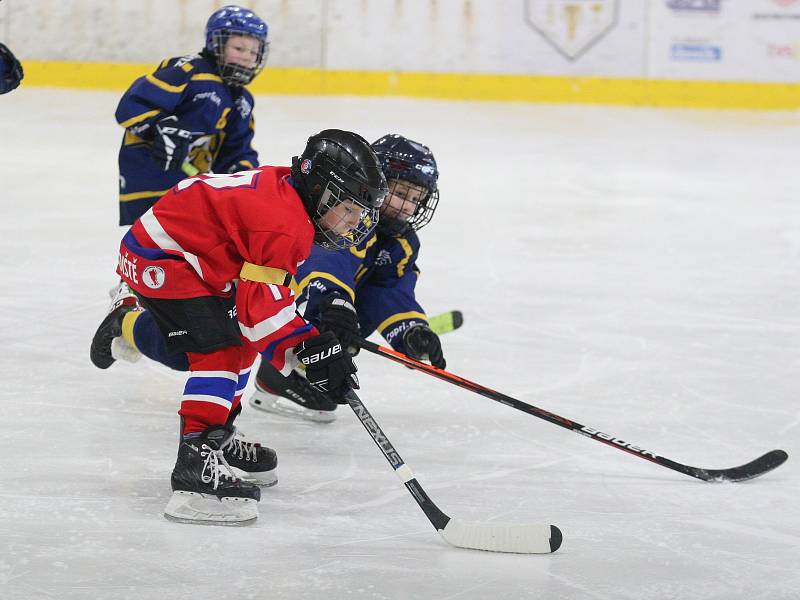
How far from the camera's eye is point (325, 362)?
224 centimetres

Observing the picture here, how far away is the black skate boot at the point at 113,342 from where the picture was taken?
2.89 meters

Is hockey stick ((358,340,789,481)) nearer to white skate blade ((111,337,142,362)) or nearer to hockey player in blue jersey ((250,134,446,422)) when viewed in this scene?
hockey player in blue jersey ((250,134,446,422))

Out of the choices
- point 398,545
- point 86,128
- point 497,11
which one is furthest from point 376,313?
point 497,11

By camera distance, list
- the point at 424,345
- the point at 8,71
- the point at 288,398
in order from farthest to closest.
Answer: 1. the point at 8,71
2. the point at 288,398
3. the point at 424,345

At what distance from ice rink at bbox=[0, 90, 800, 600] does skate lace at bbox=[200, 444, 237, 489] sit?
101 millimetres

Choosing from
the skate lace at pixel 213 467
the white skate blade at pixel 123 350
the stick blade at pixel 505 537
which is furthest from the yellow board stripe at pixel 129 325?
the stick blade at pixel 505 537

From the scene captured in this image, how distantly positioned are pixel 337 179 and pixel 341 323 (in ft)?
1.40

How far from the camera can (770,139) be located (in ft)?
26.5

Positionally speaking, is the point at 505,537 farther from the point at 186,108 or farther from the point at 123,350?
the point at 186,108

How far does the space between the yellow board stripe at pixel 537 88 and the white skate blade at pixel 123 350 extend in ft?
22.1

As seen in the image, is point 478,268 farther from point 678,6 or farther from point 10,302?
point 678,6

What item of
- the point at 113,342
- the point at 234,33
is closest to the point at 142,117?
the point at 234,33

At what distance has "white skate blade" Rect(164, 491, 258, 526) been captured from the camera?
223cm

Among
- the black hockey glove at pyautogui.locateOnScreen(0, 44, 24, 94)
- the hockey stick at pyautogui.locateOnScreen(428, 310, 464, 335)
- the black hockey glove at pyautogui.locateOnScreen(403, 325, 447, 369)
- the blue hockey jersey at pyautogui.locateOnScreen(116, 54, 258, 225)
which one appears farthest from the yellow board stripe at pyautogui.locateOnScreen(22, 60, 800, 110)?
the black hockey glove at pyautogui.locateOnScreen(403, 325, 447, 369)
